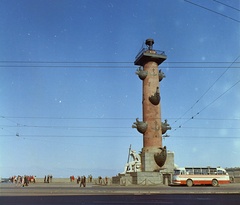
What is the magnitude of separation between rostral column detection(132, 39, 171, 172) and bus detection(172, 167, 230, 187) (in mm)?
4187

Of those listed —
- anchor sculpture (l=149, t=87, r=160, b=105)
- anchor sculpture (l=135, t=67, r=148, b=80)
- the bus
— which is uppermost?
anchor sculpture (l=135, t=67, r=148, b=80)

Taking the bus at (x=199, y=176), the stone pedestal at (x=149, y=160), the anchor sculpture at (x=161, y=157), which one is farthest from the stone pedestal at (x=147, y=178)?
the bus at (x=199, y=176)

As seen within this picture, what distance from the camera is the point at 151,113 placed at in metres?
40.8

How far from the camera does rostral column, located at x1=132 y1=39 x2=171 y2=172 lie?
39031mm

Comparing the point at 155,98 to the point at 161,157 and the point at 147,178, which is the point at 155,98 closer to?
the point at 161,157

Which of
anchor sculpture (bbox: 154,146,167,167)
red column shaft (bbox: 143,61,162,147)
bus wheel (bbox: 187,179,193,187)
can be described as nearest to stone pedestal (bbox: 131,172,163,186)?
anchor sculpture (bbox: 154,146,167,167)

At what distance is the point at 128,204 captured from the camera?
12.4 metres

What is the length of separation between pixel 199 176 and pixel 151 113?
36.9ft

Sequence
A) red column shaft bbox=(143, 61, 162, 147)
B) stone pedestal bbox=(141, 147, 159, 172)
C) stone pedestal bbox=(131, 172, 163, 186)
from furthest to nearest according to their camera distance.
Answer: red column shaft bbox=(143, 61, 162, 147) → stone pedestal bbox=(141, 147, 159, 172) → stone pedestal bbox=(131, 172, 163, 186)

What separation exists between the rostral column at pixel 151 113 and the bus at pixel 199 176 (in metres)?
4.19

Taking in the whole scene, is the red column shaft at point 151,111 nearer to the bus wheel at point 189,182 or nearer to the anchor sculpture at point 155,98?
the anchor sculpture at point 155,98

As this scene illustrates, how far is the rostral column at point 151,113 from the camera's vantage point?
3903 cm

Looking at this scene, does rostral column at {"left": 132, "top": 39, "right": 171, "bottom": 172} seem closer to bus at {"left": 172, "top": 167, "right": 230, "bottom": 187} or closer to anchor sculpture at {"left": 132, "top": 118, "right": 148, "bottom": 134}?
anchor sculpture at {"left": 132, "top": 118, "right": 148, "bottom": 134}

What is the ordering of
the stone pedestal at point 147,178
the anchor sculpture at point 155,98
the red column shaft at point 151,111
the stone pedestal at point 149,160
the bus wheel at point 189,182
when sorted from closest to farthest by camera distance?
the bus wheel at point 189,182
the stone pedestal at point 147,178
the stone pedestal at point 149,160
the red column shaft at point 151,111
the anchor sculpture at point 155,98
